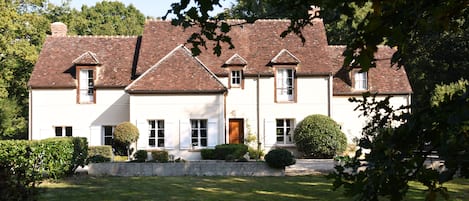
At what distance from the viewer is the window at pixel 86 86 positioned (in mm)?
28750

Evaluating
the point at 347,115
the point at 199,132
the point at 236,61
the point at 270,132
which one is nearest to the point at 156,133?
the point at 199,132

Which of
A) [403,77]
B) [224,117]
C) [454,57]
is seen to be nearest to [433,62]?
[454,57]

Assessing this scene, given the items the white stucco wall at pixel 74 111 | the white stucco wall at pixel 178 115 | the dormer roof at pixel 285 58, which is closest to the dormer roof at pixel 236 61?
the dormer roof at pixel 285 58

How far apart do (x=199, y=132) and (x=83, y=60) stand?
25.1 feet

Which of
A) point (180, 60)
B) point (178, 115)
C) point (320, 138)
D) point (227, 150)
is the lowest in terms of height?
point (227, 150)

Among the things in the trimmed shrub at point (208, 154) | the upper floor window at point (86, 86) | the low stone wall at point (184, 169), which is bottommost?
the low stone wall at point (184, 169)

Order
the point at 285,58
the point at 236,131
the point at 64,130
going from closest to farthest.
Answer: the point at 285,58, the point at 236,131, the point at 64,130

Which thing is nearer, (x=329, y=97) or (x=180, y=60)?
(x=180, y=60)

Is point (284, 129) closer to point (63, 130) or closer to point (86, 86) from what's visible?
point (86, 86)

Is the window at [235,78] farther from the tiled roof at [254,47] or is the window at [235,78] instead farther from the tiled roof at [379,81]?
the tiled roof at [379,81]

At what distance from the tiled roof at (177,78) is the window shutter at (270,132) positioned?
3972mm

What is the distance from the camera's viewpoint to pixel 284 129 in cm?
→ 2872

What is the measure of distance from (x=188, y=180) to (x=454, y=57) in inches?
1011

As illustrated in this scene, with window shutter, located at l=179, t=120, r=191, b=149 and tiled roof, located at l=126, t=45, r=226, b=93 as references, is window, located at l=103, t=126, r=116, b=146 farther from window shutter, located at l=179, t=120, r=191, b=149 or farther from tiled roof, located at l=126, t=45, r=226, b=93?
window shutter, located at l=179, t=120, r=191, b=149
